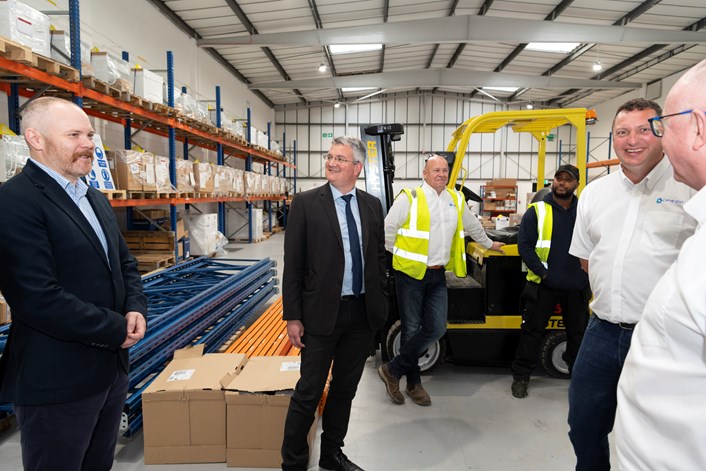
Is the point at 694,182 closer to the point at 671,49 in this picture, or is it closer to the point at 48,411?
the point at 48,411

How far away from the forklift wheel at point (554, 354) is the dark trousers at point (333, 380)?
236cm

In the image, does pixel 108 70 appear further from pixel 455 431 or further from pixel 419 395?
pixel 455 431

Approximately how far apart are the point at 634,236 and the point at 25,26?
5145mm

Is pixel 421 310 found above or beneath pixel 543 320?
above

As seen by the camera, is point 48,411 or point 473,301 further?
point 473,301

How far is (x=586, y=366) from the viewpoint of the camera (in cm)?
216

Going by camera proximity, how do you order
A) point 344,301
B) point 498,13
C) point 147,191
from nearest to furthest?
point 344,301 < point 147,191 < point 498,13

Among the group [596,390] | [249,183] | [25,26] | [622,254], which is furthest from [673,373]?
[249,183]

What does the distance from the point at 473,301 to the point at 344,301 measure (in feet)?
6.93

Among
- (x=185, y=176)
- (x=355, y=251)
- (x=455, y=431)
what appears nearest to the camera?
(x=355, y=251)

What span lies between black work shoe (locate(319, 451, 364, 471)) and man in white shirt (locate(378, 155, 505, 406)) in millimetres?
1060

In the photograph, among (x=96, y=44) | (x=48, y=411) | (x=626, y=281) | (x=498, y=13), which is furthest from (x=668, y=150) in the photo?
(x=498, y=13)

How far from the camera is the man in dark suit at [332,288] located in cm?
252

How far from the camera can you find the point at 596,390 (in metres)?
2.12
